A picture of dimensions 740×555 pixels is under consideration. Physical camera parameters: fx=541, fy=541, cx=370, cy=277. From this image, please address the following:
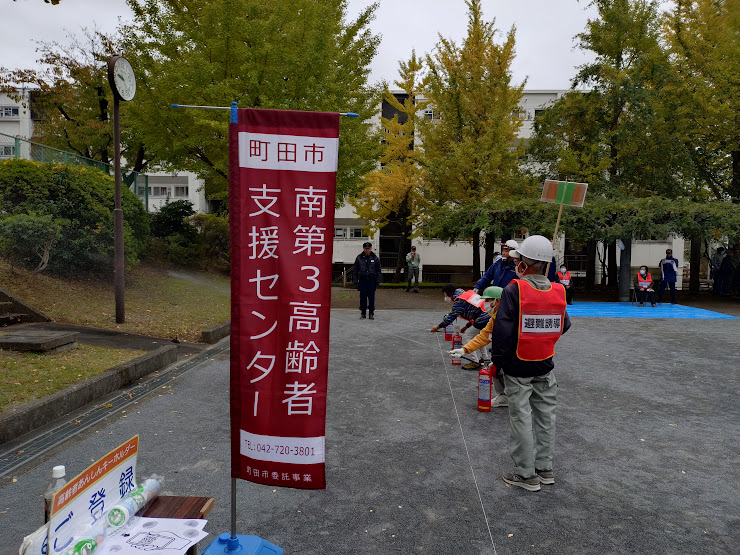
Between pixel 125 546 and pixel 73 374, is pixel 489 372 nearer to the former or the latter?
pixel 125 546

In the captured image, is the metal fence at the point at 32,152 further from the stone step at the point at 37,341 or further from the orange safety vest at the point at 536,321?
the orange safety vest at the point at 536,321

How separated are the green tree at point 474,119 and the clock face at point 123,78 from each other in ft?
43.5

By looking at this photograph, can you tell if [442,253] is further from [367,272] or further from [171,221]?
[367,272]

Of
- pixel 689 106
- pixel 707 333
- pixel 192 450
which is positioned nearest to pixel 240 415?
pixel 192 450

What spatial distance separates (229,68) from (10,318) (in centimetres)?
919

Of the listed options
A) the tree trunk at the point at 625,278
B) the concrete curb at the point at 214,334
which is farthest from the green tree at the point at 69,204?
the tree trunk at the point at 625,278

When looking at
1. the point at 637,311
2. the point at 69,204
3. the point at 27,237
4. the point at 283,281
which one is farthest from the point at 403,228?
the point at 283,281

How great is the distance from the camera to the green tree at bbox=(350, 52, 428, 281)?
80.6ft

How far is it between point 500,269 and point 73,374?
5.68 meters

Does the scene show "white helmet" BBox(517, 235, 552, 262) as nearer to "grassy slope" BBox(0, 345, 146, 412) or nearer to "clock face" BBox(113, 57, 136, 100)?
"grassy slope" BBox(0, 345, 146, 412)

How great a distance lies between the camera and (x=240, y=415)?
2.81 metres

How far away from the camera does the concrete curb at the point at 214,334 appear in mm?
10281

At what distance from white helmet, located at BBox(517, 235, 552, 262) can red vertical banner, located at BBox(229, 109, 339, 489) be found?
2.16m

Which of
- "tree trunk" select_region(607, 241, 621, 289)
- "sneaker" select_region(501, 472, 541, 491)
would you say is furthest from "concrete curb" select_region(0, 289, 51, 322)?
"tree trunk" select_region(607, 241, 621, 289)
